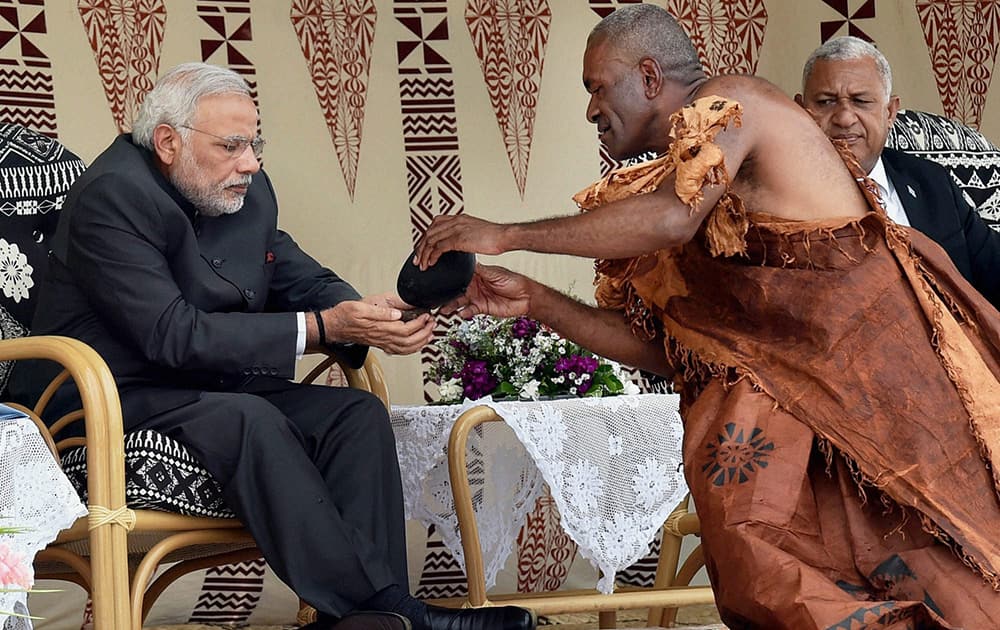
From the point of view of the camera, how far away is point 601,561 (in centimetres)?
402

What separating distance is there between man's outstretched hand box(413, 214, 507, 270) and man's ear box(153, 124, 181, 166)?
3.72ft

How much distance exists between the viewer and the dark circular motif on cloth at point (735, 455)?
2.76 m

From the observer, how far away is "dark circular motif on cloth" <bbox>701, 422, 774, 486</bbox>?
2.76 m

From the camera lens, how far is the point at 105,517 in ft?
10.4

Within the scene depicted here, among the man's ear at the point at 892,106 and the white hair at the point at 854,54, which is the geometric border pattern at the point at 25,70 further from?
the man's ear at the point at 892,106

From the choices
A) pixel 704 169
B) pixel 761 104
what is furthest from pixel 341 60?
pixel 704 169

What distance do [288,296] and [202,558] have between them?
2.71ft

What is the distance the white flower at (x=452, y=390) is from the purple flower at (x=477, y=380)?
0.6 inches

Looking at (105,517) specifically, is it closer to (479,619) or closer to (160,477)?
(160,477)

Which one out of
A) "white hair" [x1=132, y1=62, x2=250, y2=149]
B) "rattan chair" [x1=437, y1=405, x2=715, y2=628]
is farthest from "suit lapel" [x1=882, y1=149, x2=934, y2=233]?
"white hair" [x1=132, y1=62, x2=250, y2=149]

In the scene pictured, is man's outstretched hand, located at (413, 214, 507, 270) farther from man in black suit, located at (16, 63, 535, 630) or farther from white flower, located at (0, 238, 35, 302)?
white flower, located at (0, 238, 35, 302)

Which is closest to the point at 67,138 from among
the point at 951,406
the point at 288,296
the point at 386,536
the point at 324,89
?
the point at 324,89

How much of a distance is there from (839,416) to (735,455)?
0.22 m

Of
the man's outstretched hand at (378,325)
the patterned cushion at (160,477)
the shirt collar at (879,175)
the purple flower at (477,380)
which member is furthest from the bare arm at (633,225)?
the shirt collar at (879,175)
